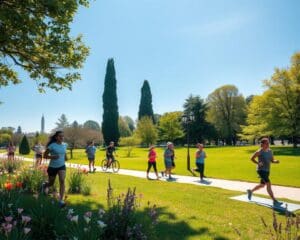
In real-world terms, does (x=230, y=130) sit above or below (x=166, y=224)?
above

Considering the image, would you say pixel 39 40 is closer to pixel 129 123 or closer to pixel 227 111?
pixel 227 111

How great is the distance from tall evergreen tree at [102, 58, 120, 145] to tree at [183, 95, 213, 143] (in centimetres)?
1538

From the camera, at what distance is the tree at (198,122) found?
61094mm

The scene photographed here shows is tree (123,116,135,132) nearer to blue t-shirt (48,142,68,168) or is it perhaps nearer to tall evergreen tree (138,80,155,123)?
tall evergreen tree (138,80,155,123)

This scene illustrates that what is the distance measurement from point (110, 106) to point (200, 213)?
5609 cm

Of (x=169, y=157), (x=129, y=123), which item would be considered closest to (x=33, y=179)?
(x=169, y=157)

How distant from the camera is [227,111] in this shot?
211ft

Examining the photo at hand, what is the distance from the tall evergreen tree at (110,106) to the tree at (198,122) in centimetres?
1538

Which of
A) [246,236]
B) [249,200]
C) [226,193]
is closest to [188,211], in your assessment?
[246,236]

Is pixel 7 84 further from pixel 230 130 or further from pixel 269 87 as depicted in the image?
pixel 230 130

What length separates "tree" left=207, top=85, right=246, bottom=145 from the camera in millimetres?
63469

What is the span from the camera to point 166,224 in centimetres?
602

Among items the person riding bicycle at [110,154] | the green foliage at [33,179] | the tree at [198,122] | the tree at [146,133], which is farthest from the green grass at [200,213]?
the tree at [198,122]

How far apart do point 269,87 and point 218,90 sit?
22185 mm
